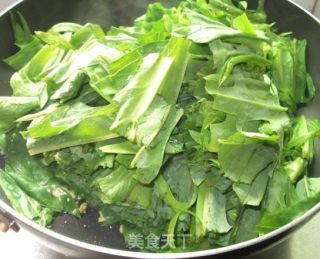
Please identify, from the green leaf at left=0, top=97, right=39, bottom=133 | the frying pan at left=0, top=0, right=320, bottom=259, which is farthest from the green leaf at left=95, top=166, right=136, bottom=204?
the green leaf at left=0, top=97, right=39, bottom=133

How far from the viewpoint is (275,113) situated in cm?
70

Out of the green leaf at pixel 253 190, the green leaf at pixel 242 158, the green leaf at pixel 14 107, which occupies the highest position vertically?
the green leaf at pixel 14 107

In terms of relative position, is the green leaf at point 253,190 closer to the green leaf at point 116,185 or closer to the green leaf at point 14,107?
the green leaf at point 116,185

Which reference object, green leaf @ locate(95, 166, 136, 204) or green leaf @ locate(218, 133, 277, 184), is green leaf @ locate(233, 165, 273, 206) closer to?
green leaf @ locate(218, 133, 277, 184)

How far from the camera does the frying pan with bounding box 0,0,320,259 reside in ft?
1.86

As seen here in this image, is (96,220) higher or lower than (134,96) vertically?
lower

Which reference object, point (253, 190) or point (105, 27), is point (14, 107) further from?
point (253, 190)

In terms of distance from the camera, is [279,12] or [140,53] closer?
[140,53]

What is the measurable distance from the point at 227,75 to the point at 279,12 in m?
0.33

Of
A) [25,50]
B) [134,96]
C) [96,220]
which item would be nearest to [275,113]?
[134,96]

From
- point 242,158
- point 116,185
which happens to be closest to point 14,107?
point 116,185

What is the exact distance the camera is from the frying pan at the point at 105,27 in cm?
57

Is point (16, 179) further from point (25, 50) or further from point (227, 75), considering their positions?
point (227, 75)

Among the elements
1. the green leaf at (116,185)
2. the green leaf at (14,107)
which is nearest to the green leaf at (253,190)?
the green leaf at (116,185)
